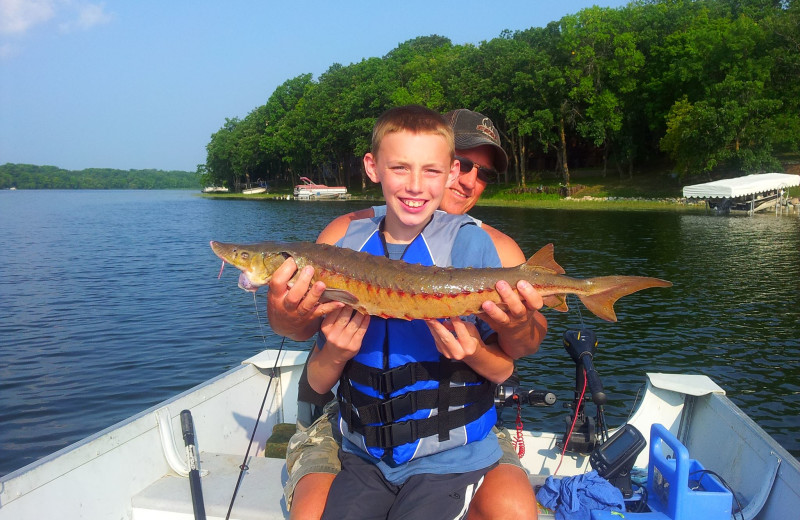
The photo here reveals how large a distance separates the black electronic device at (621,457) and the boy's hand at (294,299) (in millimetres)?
2487

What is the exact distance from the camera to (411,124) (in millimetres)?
3895

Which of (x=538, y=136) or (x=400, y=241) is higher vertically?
(x=538, y=136)

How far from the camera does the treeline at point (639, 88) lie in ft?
170

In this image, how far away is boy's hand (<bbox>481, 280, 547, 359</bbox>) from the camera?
3500mm

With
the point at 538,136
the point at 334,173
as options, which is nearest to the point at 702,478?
the point at 538,136

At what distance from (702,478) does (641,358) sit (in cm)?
995

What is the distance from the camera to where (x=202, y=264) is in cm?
2845

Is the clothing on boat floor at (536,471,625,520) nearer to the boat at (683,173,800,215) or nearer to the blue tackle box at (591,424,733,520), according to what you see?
the blue tackle box at (591,424,733,520)

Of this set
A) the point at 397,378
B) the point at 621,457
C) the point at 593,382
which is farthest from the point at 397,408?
the point at 593,382

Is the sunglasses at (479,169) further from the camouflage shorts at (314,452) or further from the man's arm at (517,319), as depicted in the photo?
the camouflage shorts at (314,452)

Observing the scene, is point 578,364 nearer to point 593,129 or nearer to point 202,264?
point 202,264

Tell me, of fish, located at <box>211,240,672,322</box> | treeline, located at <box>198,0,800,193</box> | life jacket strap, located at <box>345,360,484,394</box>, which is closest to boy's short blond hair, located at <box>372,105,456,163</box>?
fish, located at <box>211,240,672,322</box>

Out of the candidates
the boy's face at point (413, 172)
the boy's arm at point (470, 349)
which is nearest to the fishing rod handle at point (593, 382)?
the boy's arm at point (470, 349)

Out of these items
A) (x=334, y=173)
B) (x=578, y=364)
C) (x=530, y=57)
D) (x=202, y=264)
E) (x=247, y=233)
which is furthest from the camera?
(x=334, y=173)
